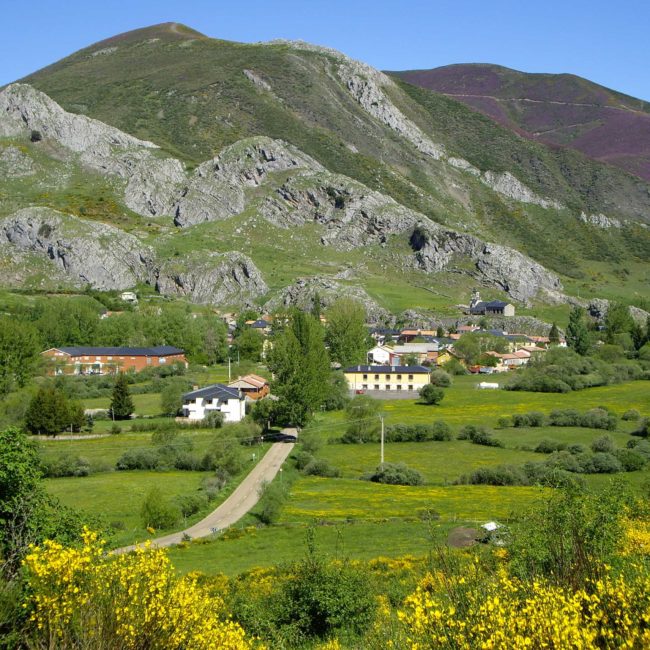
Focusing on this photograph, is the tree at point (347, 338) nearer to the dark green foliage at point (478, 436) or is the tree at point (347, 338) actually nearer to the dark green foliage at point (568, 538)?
the dark green foliage at point (478, 436)

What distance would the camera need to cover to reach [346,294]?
160 meters

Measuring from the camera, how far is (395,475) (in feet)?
184

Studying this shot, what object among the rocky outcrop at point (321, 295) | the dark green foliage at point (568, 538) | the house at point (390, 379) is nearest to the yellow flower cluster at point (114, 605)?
the dark green foliage at point (568, 538)

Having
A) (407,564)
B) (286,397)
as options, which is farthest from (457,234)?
(407,564)

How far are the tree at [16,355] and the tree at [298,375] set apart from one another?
3209 cm

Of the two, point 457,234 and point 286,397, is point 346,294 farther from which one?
point 286,397

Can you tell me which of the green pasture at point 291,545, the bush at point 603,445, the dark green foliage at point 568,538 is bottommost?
the green pasture at point 291,545

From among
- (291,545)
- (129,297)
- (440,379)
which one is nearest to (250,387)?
(440,379)

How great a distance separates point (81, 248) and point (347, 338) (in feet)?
267

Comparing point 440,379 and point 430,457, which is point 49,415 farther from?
point 440,379

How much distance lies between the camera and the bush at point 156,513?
147 ft

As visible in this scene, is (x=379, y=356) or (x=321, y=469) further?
(x=379, y=356)

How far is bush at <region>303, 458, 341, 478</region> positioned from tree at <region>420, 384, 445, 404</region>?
3050cm

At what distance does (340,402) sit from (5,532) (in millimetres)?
68540
